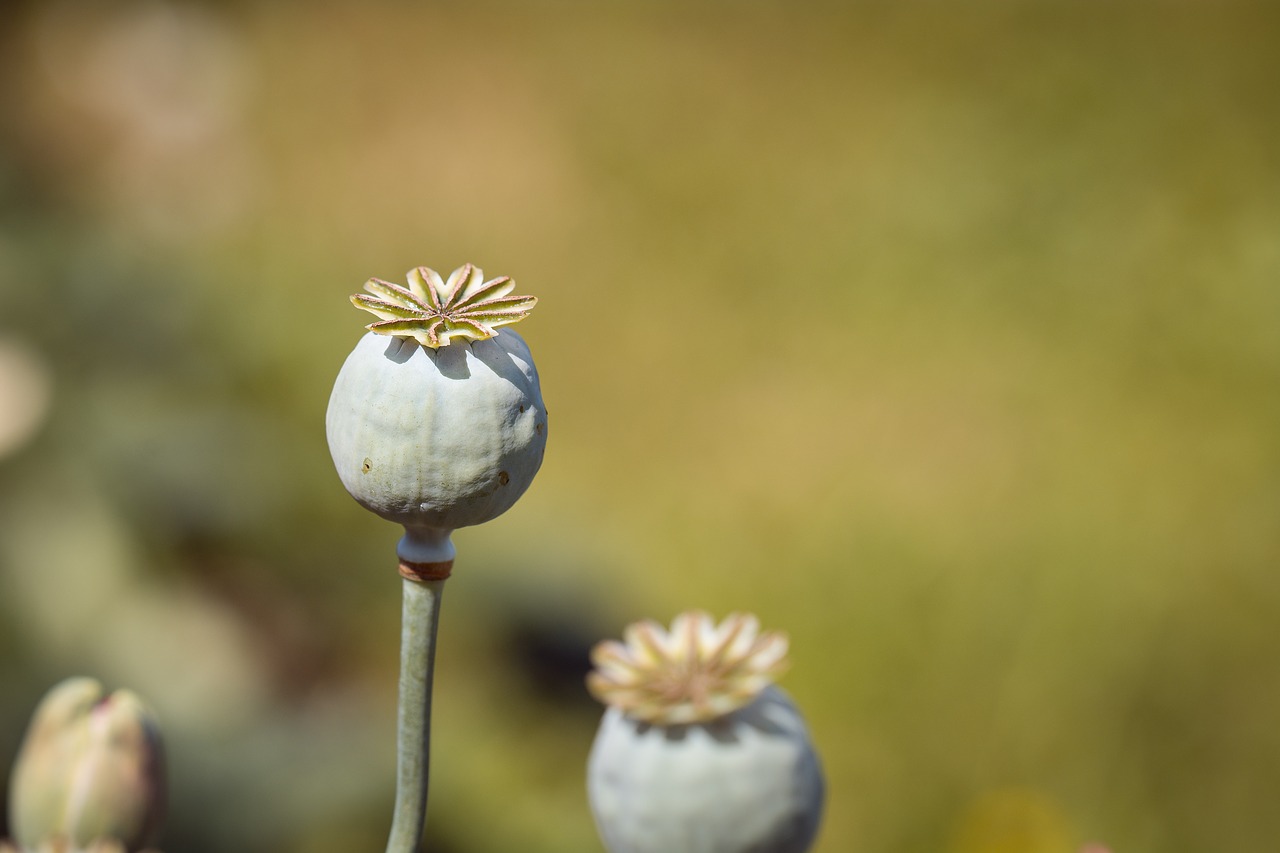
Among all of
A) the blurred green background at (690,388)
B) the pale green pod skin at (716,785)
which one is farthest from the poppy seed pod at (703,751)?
the blurred green background at (690,388)

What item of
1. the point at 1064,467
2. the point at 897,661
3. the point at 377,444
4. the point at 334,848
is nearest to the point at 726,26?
the point at 1064,467

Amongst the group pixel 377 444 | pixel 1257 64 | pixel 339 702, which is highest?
pixel 1257 64

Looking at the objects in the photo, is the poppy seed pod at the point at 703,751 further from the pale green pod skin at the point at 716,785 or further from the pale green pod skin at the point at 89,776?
the pale green pod skin at the point at 89,776

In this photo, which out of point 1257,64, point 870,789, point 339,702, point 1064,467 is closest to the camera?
point 339,702

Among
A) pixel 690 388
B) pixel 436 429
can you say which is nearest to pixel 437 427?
pixel 436 429

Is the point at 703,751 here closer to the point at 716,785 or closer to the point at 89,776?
the point at 716,785

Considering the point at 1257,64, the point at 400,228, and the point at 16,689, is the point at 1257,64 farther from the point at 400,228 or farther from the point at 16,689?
the point at 16,689
